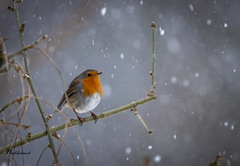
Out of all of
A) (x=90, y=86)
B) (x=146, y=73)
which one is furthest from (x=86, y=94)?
(x=146, y=73)

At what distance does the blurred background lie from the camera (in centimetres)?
561

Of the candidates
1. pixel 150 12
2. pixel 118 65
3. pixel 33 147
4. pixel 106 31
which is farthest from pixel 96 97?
pixel 150 12

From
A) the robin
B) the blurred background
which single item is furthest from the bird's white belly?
the blurred background

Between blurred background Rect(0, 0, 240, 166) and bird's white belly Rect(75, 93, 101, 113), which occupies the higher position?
blurred background Rect(0, 0, 240, 166)

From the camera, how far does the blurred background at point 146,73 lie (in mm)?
5609

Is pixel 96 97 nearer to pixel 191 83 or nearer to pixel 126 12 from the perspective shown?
pixel 191 83

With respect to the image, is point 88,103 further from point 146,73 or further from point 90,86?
point 146,73

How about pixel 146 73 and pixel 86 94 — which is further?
pixel 146 73

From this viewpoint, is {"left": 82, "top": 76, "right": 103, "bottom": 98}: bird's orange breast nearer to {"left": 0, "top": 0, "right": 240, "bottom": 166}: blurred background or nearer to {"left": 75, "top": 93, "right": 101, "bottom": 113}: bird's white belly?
{"left": 75, "top": 93, "right": 101, "bottom": 113}: bird's white belly

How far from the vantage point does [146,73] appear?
6.16 meters

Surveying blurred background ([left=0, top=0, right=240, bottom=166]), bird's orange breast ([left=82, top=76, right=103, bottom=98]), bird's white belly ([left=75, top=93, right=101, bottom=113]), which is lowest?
bird's white belly ([left=75, top=93, right=101, bottom=113])

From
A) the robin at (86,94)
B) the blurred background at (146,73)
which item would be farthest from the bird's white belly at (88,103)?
the blurred background at (146,73)

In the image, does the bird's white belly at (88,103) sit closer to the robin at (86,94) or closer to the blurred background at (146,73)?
the robin at (86,94)

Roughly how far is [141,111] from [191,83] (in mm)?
1461
